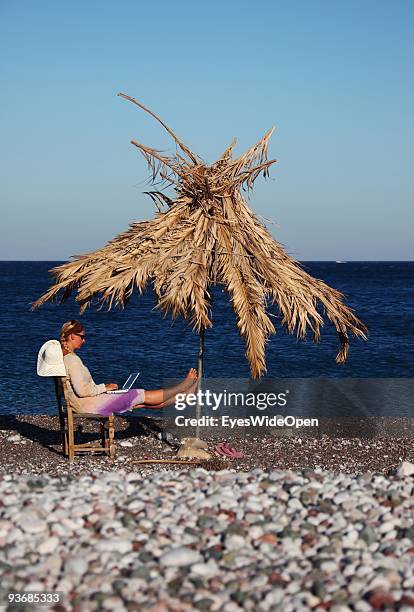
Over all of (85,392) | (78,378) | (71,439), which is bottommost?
(71,439)

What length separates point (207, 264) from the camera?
26.5ft

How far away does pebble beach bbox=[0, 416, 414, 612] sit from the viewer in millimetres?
4078

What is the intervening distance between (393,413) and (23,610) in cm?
1003

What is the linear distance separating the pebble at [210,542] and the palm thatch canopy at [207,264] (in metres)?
2.35

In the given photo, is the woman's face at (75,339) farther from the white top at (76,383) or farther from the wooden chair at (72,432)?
the wooden chair at (72,432)

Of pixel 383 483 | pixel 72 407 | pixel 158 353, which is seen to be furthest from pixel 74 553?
pixel 158 353

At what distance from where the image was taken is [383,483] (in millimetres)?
5781

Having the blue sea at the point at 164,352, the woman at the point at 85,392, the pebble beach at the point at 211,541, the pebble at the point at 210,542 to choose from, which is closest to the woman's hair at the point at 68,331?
the woman at the point at 85,392

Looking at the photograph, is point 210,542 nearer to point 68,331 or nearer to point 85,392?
point 85,392

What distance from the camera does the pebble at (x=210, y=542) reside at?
408cm

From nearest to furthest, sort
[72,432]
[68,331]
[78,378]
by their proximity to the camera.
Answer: [72,432]
[78,378]
[68,331]

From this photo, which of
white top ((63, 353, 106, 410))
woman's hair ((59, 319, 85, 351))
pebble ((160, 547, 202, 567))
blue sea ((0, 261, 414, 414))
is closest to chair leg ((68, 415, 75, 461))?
white top ((63, 353, 106, 410))

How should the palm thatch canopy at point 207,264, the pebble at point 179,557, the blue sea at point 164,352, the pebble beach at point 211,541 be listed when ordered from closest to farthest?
the pebble beach at point 211,541 < the pebble at point 179,557 < the palm thatch canopy at point 207,264 < the blue sea at point 164,352

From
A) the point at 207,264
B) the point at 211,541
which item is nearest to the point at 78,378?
the point at 207,264
